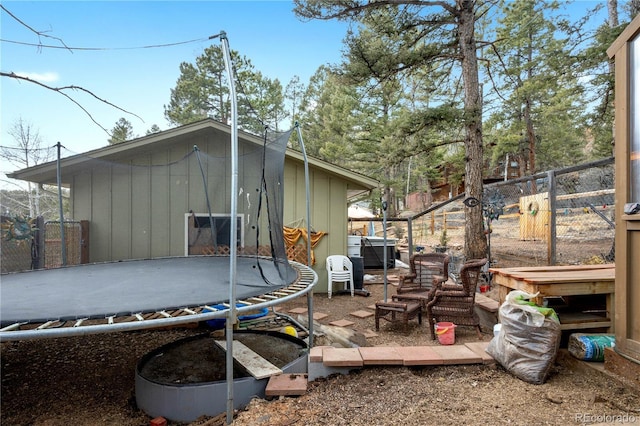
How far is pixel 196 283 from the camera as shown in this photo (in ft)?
10.7

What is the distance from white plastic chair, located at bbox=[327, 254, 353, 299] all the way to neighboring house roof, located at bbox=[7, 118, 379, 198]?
1.43 metres

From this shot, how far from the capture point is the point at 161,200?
5.34 m

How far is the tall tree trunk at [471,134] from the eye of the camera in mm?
5598

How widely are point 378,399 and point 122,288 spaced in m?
2.47

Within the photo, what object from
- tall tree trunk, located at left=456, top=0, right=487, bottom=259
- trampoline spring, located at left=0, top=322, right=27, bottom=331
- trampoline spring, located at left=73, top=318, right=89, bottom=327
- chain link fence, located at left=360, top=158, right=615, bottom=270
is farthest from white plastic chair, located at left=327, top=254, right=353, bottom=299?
trampoline spring, located at left=0, top=322, right=27, bottom=331

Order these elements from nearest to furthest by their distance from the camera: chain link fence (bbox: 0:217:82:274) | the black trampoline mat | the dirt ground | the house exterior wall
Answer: the dirt ground, the black trampoline mat, chain link fence (bbox: 0:217:82:274), the house exterior wall

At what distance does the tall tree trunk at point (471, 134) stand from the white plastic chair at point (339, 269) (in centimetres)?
203

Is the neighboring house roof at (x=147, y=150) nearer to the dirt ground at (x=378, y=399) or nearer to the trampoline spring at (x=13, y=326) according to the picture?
the dirt ground at (x=378, y=399)

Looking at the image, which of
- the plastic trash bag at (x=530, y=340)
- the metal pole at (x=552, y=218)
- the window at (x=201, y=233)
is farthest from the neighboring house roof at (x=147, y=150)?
the plastic trash bag at (x=530, y=340)

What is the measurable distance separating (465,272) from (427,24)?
16.2 feet

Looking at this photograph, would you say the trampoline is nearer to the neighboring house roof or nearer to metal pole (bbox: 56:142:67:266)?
metal pole (bbox: 56:142:67:266)

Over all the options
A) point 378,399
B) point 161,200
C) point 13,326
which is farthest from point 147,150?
point 378,399

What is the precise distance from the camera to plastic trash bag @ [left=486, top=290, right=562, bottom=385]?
2113 mm

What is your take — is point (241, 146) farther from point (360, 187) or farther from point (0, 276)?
point (0, 276)
